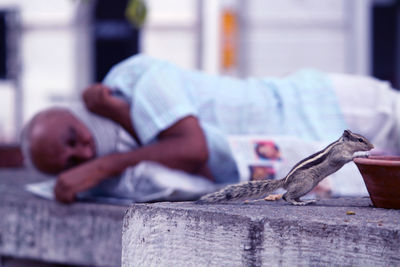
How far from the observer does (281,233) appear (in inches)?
48.0

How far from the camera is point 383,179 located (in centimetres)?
135

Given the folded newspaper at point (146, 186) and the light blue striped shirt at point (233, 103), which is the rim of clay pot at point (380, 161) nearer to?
the folded newspaper at point (146, 186)

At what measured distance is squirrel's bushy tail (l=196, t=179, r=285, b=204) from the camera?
145cm

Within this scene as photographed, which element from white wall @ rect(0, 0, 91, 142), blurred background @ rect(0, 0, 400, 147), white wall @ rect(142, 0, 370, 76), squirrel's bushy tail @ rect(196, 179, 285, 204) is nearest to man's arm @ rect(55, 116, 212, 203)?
squirrel's bushy tail @ rect(196, 179, 285, 204)

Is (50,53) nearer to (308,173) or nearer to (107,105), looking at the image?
(107,105)

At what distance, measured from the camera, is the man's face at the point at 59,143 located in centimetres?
258

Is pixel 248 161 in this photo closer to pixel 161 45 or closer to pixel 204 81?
pixel 204 81

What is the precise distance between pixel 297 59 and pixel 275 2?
652 millimetres

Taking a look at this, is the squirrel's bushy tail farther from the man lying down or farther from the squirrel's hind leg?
the man lying down

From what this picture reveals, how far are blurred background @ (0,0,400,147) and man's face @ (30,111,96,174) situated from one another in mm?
3412

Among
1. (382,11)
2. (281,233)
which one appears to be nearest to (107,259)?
(281,233)

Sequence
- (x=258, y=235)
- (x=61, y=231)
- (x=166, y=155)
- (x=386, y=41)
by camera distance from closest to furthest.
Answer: (x=258, y=235), (x=61, y=231), (x=166, y=155), (x=386, y=41)

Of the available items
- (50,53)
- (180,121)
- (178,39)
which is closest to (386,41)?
(178,39)

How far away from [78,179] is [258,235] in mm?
1356
